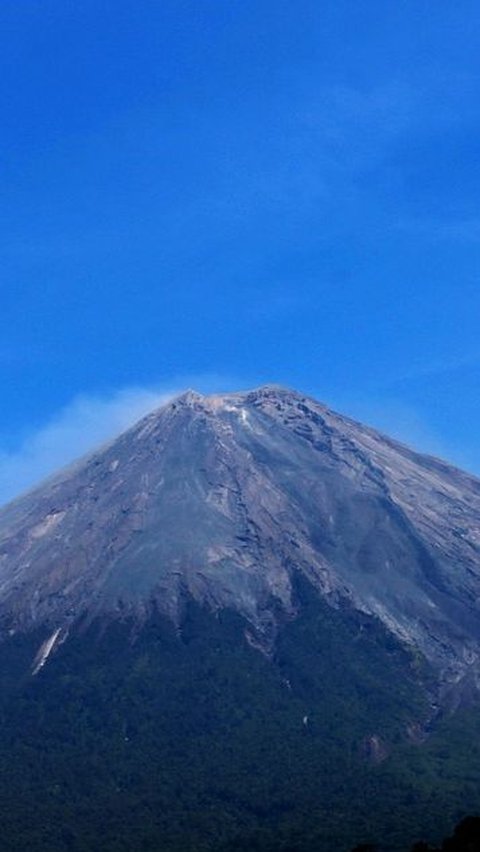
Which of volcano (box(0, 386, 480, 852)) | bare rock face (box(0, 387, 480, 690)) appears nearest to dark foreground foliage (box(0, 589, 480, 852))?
volcano (box(0, 386, 480, 852))

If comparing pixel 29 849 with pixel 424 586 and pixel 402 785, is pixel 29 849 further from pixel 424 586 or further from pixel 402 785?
pixel 424 586

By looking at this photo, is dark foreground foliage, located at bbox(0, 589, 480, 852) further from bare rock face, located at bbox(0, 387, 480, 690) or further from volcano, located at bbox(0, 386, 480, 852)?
bare rock face, located at bbox(0, 387, 480, 690)

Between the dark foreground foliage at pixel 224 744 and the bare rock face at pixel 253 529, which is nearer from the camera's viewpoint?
the dark foreground foliage at pixel 224 744

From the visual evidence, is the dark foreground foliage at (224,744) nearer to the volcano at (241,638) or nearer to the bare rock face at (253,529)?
the volcano at (241,638)

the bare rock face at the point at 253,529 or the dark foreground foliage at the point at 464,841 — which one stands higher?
the bare rock face at the point at 253,529

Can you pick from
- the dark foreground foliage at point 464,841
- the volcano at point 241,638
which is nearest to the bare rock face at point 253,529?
the volcano at point 241,638
